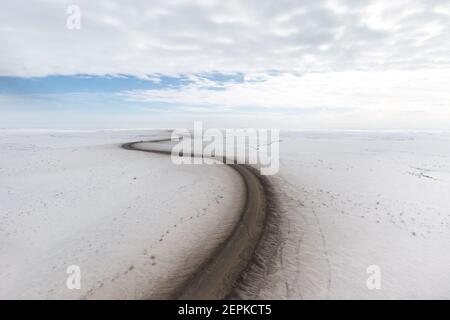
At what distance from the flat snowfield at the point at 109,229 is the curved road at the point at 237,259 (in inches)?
15.6

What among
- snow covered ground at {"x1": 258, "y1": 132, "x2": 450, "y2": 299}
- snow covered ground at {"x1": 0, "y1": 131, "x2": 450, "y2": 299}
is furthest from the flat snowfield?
snow covered ground at {"x1": 258, "y1": 132, "x2": 450, "y2": 299}

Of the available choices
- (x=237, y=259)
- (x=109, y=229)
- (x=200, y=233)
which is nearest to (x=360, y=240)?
(x=237, y=259)

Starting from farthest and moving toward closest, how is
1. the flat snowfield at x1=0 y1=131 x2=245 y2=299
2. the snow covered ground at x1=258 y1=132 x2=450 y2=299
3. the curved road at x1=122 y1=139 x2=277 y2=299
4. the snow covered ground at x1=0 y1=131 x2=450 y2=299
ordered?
the flat snowfield at x1=0 y1=131 x2=245 y2=299 < the snow covered ground at x1=0 y1=131 x2=450 y2=299 < the snow covered ground at x1=258 y1=132 x2=450 y2=299 < the curved road at x1=122 y1=139 x2=277 y2=299

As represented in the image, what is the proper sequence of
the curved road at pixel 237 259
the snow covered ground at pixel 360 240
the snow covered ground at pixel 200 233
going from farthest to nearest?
the snow covered ground at pixel 200 233 < the snow covered ground at pixel 360 240 < the curved road at pixel 237 259

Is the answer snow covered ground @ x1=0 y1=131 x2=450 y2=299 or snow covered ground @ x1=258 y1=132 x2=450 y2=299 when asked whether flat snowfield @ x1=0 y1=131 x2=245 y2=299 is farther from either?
snow covered ground @ x1=258 y1=132 x2=450 y2=299

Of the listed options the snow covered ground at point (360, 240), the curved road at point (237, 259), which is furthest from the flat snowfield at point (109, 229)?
the snow covered ground at point (360, 240)

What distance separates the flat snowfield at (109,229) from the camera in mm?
8328

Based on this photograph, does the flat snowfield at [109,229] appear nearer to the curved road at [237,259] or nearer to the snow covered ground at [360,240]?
the curved road at [237,259]

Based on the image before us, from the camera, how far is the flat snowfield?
8328 mm

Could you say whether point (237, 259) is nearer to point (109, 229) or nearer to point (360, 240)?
point (360, 240)

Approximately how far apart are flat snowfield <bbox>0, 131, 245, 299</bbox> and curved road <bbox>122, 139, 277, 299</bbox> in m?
0.40

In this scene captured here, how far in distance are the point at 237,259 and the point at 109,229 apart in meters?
6.49

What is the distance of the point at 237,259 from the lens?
945 cm
